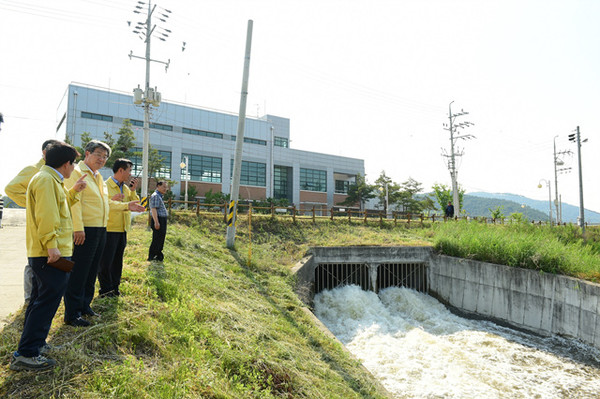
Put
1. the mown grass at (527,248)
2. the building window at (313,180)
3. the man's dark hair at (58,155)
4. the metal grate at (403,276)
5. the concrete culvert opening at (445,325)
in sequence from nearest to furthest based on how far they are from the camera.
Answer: the man's dark hair at (58,155) → the concrete culvert opening at (445,325) → the mown grass at (527,248) → the metal grate at (403,276) → the building window at (313,180)

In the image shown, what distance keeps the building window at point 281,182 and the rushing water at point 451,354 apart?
3262 cm

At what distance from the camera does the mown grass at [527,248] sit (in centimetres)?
1127

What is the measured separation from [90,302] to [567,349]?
1299cm

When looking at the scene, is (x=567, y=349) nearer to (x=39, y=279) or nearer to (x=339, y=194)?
(x=39, y=279)

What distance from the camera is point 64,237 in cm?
304

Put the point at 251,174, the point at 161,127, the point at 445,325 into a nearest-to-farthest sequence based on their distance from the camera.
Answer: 1. the point at 445,325
2. the point at 161,127
3. the point at 251,174

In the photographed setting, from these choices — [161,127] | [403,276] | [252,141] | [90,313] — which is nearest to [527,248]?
[403,276]

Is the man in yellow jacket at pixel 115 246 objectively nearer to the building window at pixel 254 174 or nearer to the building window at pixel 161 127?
the building window at pixel 254 174

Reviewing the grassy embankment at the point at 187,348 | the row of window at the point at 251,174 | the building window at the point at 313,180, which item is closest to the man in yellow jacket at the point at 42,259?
the grassy embankment at the point at 187,348

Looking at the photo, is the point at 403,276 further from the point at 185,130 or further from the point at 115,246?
the point at 185,130

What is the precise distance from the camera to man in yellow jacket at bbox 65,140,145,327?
11.6 ft

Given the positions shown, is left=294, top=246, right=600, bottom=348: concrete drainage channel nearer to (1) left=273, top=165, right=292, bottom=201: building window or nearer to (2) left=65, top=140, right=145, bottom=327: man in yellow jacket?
(2) left=65, top=140, right=145, bottom=327: man in yellow jacket

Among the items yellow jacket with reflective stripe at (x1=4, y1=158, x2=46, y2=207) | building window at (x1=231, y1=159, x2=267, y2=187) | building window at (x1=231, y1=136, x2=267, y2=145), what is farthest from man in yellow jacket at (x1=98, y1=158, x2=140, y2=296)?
building window at (x1=231, y1=136, x2=267, y2=145)

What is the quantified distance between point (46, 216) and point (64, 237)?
0.89 ft
